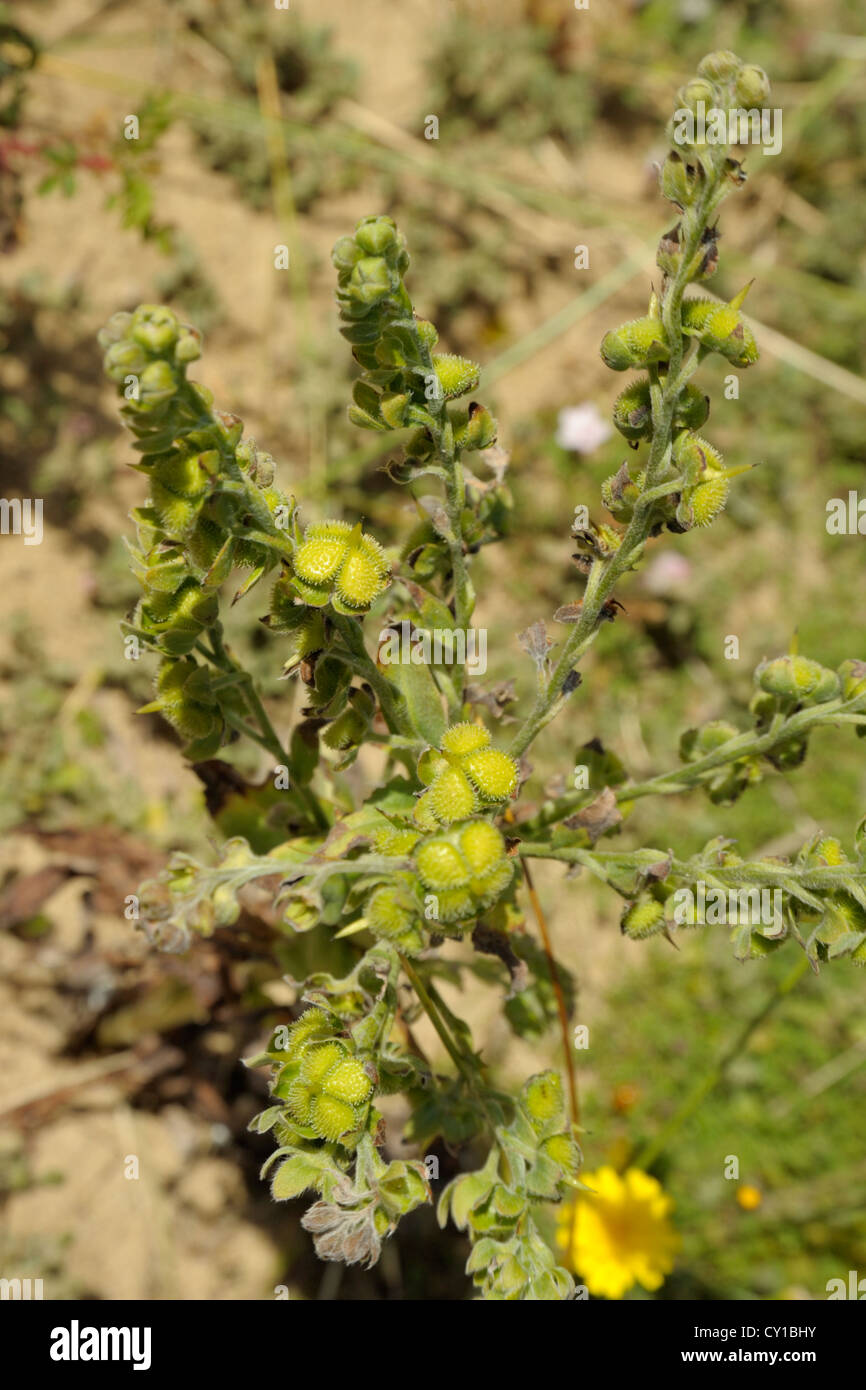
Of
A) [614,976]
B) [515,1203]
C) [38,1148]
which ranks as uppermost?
[614,976]

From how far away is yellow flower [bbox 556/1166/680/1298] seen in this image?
2809mm

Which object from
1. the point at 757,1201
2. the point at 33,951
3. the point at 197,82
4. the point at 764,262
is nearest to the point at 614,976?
the point at 757,1201

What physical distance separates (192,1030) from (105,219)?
2.72 metres

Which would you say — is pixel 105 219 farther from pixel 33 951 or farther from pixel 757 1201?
pixel 757 1201

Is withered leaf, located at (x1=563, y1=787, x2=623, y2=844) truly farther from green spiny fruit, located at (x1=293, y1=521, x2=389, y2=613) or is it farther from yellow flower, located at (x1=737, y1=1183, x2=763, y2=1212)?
yellow flower, located at (x1=737, y1=1183, x2=763, y2=1212)

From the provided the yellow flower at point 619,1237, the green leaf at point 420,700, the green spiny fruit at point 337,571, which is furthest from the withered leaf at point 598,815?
the yellow flower at point 619,1237

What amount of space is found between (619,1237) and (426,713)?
194 centimetres

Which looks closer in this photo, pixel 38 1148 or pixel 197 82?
pixel 38 1148

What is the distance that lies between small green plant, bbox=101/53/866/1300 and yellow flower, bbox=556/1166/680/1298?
1312mm

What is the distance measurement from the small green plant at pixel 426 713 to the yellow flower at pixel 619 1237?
1.31 meters

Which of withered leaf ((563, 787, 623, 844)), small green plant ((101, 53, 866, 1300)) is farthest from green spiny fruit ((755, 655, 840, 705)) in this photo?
withered leaf ((563, 787, 623, 844))

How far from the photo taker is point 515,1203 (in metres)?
1.55

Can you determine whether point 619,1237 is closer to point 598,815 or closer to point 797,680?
point 598,815
